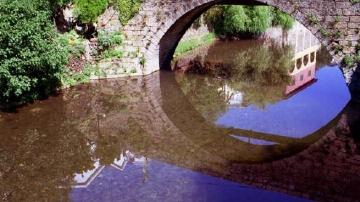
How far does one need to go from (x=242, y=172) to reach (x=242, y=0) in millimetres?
10112

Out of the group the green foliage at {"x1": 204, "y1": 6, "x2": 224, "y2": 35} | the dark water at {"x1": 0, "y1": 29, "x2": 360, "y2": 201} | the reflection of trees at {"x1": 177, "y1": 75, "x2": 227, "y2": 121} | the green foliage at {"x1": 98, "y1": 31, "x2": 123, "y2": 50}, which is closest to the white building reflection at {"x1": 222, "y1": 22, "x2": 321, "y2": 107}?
the dark water at {"x1": 0, "y1": 29, "x2": 360, "y2": 201}

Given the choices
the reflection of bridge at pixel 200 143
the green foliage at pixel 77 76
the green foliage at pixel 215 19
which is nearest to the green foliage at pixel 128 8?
the green foliage at pixel 77 76

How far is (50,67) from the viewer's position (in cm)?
1609

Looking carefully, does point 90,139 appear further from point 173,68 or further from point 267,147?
point 173,68

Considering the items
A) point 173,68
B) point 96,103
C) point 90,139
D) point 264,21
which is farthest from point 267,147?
point 264,21

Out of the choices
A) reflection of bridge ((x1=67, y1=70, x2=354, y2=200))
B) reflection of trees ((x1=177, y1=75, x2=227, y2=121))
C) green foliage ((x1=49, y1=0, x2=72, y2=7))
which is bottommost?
reflection of bridge ((x1=67, y1=70, x2=354, y2=200))

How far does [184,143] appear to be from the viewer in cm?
1311

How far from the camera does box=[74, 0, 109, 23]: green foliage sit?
1878 centimetres

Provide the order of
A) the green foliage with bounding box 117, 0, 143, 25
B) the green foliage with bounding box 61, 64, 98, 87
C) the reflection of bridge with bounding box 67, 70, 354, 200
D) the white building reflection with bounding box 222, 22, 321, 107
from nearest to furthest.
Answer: the reflection of bridge with bounding box 67, 70, 354, 200 < the white building reflection with bounding box 222, 22, 321, 107 < the green foliage with bounding box 61, 64, 98, 87 < the green foliage with bounding box 117, 0, 143, 25

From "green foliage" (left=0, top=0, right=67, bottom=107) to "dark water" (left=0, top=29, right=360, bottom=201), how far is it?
85 centimetres

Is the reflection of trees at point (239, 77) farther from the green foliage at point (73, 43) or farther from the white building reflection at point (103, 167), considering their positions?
the green foliage at point (73, 43)

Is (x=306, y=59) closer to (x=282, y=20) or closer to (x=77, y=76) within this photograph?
(x=282, y=20)

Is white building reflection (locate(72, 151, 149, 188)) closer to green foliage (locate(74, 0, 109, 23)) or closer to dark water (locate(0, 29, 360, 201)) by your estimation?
dark water (locate(0, 29, 360, 201))

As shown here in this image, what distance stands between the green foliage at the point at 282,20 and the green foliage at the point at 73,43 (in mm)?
15446
